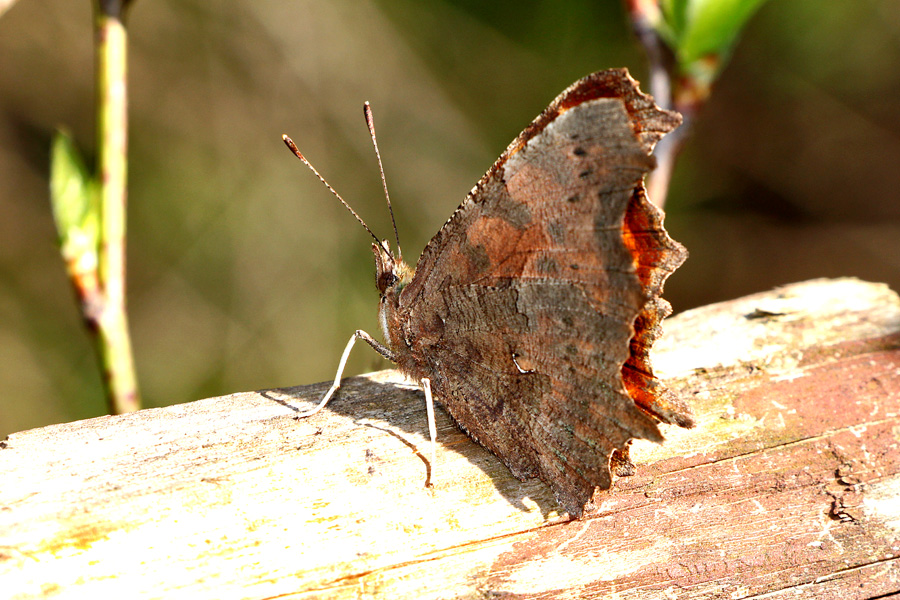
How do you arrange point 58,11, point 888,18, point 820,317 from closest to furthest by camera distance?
point 820,317 → point 888,18 → point 58,11

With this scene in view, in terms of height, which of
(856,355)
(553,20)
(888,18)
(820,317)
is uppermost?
(553,20)

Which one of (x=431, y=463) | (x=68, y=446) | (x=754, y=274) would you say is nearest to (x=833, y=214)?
(x=754, y=274)

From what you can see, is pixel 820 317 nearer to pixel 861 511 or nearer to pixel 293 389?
pixel 861 511

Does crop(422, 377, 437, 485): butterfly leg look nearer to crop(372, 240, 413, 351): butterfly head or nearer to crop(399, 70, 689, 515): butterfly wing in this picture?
crop(399, 70, 689, 515): butterfly wing

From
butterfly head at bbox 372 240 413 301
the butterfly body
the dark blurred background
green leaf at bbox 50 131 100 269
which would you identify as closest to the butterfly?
the butterfly body

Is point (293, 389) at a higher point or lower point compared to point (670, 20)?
lower

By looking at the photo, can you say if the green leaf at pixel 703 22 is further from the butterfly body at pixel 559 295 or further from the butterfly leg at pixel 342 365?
the butterfly leg at pixel 342 365
